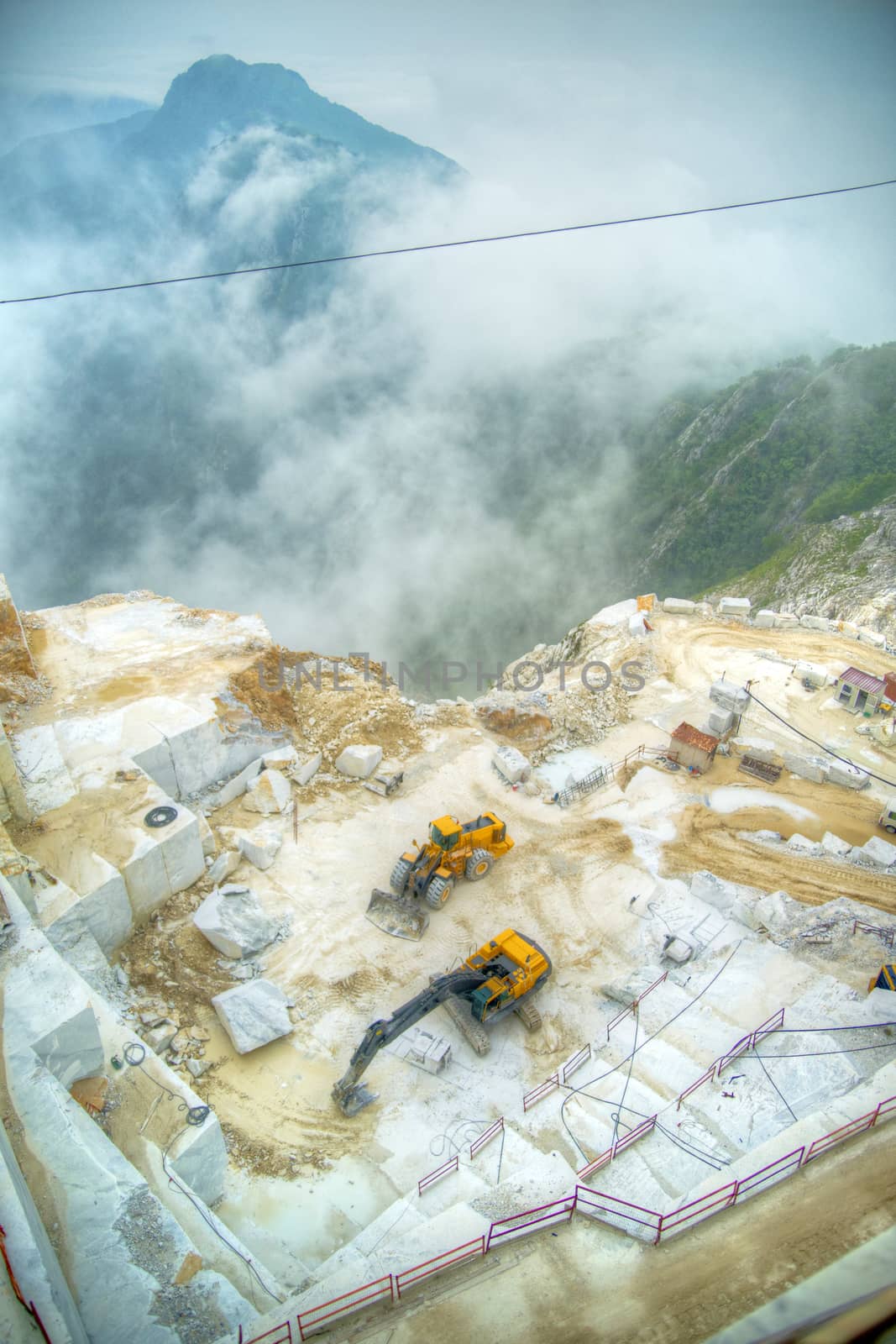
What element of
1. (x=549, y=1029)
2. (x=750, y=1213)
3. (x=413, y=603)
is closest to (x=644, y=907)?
(x=549, y=1029)

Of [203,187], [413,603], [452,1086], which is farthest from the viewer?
[203,187]

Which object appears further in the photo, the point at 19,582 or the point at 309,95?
the point at 309,95

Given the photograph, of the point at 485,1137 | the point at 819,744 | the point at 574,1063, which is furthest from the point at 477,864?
the point at 819,744

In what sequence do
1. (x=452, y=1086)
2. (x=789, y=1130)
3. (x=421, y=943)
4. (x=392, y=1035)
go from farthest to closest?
(x=421, y=943), (x=452, y=1086), (x=392, y=1035), (x=789, y=1130)

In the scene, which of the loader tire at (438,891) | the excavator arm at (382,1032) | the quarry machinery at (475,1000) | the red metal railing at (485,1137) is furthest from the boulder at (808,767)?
the red metal railing at (485,1137)

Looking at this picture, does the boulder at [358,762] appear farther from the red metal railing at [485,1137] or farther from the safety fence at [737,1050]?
the safety fence at [737,1050]

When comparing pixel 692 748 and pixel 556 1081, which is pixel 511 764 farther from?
pixel 556 1081

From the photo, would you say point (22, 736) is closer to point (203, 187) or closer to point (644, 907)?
point (644, 907)

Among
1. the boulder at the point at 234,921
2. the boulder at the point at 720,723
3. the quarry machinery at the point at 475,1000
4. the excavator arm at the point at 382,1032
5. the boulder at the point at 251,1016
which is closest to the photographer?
the excavator arm at the point at 382,1032
